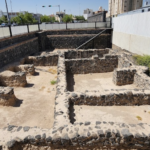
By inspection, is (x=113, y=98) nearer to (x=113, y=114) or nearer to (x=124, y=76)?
(x=113, y=114)

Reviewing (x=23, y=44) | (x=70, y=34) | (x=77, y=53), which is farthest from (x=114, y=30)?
(x=23, y=44)

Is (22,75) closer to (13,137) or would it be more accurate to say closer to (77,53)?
(13,137)

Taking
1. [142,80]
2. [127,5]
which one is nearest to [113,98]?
[142,80]

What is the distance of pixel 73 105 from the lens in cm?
613

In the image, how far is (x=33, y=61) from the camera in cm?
1327

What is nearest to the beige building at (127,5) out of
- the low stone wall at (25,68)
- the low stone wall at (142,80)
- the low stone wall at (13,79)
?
the low stone wall at (142,80)

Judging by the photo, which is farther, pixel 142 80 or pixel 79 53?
pixel 79 53

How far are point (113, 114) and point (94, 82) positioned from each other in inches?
167

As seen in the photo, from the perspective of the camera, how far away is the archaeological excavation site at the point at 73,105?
3742 mm

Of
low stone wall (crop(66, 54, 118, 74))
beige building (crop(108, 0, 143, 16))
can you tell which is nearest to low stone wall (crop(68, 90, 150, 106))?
low stone wall (crop(66, 54, 118, 74))

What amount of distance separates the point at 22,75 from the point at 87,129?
616 centimetres

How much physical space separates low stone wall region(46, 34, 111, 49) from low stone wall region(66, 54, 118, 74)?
958cm

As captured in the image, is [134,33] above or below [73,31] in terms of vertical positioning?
below

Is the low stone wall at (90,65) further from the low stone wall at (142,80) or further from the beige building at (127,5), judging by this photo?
the beige building at (127,5)
